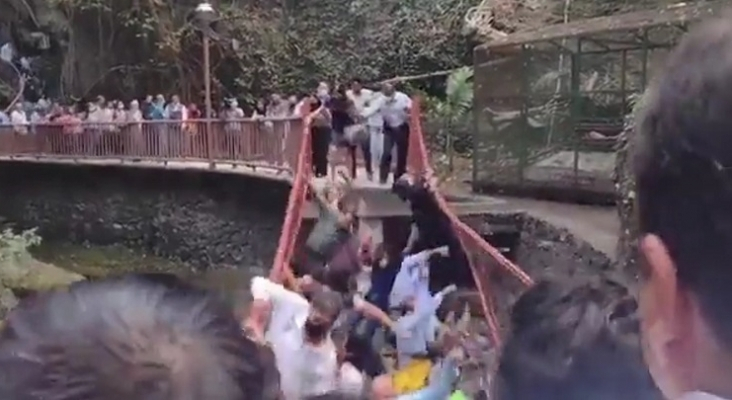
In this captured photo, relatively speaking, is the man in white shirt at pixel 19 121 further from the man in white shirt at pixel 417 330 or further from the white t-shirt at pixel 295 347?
the white t-shirt at pixel 295 347

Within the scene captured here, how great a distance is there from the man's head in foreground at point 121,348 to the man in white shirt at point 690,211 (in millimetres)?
439

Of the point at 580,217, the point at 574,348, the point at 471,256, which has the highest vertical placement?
the point at 574,348

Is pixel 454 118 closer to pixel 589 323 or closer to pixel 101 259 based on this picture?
pixel 101 259

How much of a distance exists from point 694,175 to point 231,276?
51.4ft

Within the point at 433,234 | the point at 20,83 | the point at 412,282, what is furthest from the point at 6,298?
the point at 20,83

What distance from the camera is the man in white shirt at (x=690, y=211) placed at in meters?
0.86

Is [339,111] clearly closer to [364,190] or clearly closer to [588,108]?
[364,190]

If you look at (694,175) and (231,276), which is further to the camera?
(231,276)

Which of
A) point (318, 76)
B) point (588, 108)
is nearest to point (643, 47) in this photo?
point (588, 108)

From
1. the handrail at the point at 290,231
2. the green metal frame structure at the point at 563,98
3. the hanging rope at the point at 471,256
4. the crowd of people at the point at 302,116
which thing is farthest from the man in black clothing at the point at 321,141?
the hanging rope at the point at 471,256

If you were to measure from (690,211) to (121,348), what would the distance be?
526mm

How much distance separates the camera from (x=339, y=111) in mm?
15664

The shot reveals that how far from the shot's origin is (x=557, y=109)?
584 inches

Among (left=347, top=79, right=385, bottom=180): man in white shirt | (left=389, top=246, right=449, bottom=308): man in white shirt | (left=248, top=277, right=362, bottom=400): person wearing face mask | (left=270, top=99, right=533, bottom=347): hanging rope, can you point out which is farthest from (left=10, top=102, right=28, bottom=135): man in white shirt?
(left=248, top=277, right=362, bottom=400): person wearing face mask
